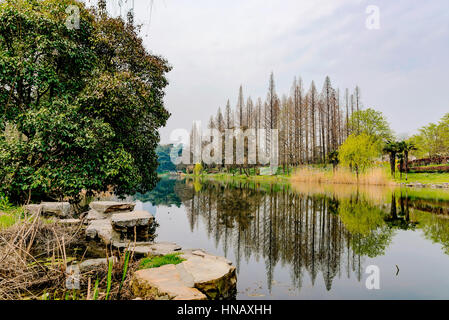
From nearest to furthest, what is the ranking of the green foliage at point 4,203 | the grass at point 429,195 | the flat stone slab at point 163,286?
1. the flat stone slab at point 163,286
2. the green foliage at point 4,203
3. the grass at point 429,195

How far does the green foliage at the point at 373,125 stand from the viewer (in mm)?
36312

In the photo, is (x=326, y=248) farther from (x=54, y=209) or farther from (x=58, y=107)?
(x=58, y=107)

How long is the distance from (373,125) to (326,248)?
125ft

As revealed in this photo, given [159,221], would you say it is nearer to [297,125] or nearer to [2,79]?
[2,79]

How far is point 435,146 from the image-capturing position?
36.9 meters

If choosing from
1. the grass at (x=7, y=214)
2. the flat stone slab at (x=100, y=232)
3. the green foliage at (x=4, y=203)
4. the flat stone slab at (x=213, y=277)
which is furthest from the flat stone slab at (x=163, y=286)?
the green foliage at (x=4, y=203)

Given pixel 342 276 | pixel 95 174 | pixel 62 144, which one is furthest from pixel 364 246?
pixel 62 144

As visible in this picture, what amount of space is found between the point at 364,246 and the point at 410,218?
4412mm

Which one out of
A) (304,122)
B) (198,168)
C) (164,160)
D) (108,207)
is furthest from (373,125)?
(164,160)

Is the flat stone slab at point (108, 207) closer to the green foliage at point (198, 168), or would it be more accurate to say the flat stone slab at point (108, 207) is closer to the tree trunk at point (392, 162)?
the tree trunk at point (392, 162)

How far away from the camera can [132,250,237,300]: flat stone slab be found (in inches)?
97.5

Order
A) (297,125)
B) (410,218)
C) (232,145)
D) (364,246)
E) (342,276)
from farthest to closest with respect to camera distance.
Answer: (232,145) < (297,125) < (410,218) < (364,246) < (342,276)

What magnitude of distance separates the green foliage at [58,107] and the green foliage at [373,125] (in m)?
37.6

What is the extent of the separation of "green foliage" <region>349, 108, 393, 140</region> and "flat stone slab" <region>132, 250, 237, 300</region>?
39.6 metres
